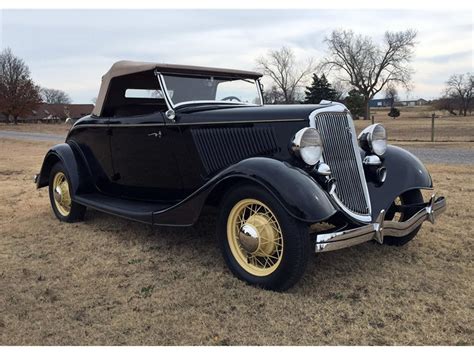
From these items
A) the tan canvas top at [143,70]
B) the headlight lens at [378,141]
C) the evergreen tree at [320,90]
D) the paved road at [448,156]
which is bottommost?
the paved road at [448,156]

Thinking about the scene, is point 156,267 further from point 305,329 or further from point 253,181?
point 305,329

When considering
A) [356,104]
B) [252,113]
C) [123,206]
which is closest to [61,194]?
[123,206]

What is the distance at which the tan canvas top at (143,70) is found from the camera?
4.52 meters

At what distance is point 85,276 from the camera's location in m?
3.67

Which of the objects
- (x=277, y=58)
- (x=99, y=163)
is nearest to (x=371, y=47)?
(x=277, y=58)

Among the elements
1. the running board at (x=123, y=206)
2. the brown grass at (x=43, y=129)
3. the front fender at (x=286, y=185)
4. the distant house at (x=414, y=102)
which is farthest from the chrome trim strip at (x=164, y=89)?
the distant house at (x=414, y=102)

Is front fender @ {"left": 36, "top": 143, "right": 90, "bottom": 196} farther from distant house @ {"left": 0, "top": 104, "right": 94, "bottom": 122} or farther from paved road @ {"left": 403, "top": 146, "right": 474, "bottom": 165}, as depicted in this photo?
distant house @ {"left": 0, "top": 104, "right": 94, "bottom": 122}

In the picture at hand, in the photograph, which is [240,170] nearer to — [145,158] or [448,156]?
[145,158]

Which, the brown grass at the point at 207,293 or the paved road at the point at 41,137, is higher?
the paved road at the point at 41,137

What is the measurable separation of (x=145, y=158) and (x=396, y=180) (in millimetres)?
2565

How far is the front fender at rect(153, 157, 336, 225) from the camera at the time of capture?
3045 mm

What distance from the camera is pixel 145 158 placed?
4.63 m

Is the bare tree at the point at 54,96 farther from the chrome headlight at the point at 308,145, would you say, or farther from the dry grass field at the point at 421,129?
the chrome headlight at the point at 308,145

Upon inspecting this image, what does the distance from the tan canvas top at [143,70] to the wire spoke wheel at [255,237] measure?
6.15 ft
